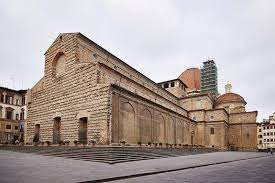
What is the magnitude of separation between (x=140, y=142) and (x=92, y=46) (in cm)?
1259

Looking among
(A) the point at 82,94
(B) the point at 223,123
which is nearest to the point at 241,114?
(B) the point at 223,123

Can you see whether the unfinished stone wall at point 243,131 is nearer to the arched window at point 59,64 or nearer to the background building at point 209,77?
the background building at point 209,77

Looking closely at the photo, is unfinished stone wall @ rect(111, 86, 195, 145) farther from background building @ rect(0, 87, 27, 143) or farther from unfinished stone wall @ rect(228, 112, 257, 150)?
background building @ rect(0, 87, 27, 143)

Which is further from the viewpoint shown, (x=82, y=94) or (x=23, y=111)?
(x=23, y=111)

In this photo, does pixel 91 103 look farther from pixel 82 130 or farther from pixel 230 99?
pixel 230 99

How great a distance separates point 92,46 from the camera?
31.5 metres

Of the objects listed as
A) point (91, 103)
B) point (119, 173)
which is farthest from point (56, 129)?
point (119, 173)

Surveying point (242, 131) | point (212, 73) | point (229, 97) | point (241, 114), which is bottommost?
point (242, 131)

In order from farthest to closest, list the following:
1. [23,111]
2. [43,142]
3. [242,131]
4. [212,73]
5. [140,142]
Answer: [212,73], [242,131], [23,111], [43,142], [140,142]

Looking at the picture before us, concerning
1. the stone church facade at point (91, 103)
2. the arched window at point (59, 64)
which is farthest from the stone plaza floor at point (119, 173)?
the arched window at point (59, 64)

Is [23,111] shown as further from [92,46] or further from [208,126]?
[208,126]

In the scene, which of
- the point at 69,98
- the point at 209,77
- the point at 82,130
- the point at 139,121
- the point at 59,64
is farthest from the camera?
the point at 209,77

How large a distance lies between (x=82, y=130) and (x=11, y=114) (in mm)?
30474

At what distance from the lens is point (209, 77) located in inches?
2874
